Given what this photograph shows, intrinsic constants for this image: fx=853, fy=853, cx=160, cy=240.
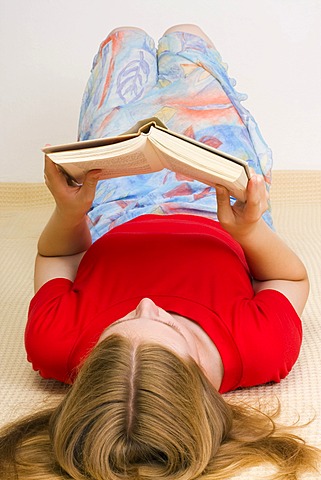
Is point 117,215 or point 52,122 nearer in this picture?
point 117,215

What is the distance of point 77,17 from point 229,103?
3.77 feet

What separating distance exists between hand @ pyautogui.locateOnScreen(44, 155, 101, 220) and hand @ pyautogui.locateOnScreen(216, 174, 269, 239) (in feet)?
0.66

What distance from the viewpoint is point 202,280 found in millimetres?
1415

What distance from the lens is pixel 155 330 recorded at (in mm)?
1144

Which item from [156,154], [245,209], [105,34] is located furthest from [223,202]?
[105,34]

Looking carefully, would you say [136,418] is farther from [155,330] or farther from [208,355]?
[208,355]

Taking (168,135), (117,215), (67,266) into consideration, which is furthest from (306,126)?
(168,135)

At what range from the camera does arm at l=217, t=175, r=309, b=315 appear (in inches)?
52.0

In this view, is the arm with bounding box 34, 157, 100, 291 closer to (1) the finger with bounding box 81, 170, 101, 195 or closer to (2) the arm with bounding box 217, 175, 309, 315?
(1) the finger with bounding box 81, 170, 101, 195

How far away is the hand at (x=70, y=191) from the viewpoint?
1.34m

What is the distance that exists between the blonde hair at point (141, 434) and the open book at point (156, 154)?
0.26 meters

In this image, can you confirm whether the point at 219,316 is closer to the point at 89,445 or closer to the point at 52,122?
the point at 89,445

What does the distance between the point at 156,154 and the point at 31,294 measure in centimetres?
74

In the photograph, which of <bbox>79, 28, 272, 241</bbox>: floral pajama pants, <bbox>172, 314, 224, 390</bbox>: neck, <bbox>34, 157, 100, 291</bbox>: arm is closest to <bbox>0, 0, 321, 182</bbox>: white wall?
<bbox>79, 28, 272, 241</bbox>: floral pajama pants
